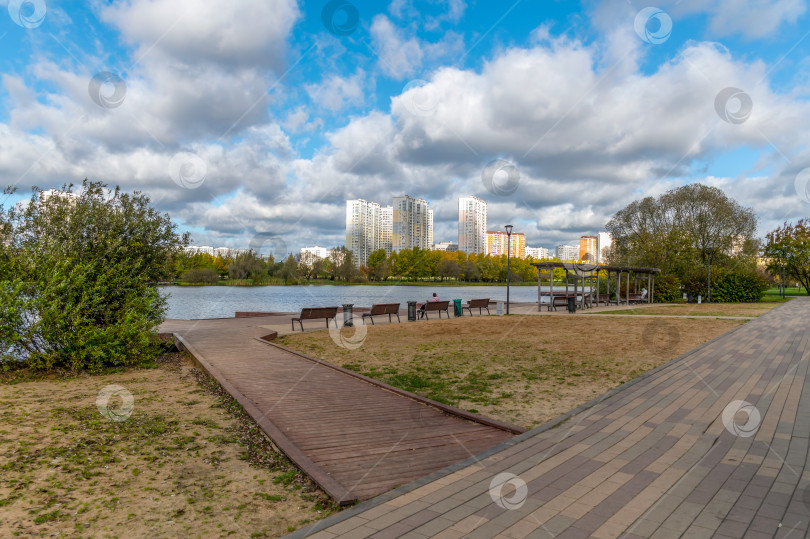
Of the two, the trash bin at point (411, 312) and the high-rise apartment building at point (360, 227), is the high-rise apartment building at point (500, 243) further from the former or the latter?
the trash bin at point (411, 312)

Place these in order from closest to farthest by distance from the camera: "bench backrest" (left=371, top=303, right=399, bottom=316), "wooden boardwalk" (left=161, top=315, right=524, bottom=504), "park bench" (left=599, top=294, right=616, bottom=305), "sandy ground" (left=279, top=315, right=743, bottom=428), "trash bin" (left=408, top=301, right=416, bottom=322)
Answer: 1. "wooden boardwalk" (left=161, top=315, right=524, bottom=504)
2. "sandy ground" (left=279, top=315, right=743, bottom=428)
3. "bench backrest" (left=371, top=303, right=399, bottom=316)
4. "trash bin" (left=408, top=301, right=416, bottom=322)
5. "park bench" (left=599, top=294, right=616, bottom=305)

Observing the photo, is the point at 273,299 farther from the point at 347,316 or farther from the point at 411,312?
the point at 347,316

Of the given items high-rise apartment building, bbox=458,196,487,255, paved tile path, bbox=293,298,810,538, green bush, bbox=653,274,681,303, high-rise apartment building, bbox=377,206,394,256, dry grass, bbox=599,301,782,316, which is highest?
high-rise apartment building, bbox=377,206,394,256

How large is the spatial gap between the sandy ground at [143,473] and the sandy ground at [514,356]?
9.74 feet

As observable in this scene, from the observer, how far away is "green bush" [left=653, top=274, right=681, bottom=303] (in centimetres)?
3569

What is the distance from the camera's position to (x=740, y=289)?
34344 mm

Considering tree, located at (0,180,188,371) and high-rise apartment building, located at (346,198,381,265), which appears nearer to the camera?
tree, located at (0,180,188,371)

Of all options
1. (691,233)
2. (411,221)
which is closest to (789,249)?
(691,233)

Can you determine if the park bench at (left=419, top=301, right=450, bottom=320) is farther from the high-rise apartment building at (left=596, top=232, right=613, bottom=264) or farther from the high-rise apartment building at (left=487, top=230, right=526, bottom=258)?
the high-rise apartment building at (left=487, top=230, right=526, bottom=258)

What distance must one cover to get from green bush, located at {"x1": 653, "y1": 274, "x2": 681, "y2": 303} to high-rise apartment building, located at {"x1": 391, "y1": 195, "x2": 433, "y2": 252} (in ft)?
313

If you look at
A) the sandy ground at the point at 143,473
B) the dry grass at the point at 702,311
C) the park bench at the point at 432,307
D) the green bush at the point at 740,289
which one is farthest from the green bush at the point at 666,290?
the sandy ground at the point at 143,473

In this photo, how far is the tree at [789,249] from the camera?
42969 mm

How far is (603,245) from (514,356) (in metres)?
58.3

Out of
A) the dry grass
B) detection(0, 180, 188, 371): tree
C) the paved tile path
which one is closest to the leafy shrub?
the dry grass
